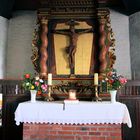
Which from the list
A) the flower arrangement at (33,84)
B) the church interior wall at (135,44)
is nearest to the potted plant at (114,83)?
the church interior wall at (135,44)

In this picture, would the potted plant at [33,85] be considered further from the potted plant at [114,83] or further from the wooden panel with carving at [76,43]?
the potted plant at [114,83]

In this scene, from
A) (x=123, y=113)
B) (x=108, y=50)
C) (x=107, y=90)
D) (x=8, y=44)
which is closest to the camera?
(x=123, y=113)

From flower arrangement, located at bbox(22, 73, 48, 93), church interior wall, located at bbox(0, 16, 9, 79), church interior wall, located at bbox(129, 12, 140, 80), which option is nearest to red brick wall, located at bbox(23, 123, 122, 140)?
flower arrangement, located at bbox(22, 73, 48, 93)

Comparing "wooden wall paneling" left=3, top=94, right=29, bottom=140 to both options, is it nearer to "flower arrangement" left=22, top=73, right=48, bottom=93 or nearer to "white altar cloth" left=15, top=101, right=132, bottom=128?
"flower arrangement" left=22, top=73, right=48, bottom=93

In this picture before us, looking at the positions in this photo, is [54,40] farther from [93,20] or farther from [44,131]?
[44,131]

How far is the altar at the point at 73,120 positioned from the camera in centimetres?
433

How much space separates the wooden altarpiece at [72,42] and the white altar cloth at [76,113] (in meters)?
0.99

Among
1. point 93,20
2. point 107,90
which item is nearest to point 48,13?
point 93,20

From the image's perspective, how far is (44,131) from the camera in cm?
444

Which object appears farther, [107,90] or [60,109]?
[107,90]

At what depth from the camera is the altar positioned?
14.2ft

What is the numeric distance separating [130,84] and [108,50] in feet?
2.97

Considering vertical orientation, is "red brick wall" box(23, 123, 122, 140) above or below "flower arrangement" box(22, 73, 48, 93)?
below

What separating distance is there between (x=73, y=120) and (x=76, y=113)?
14cm
